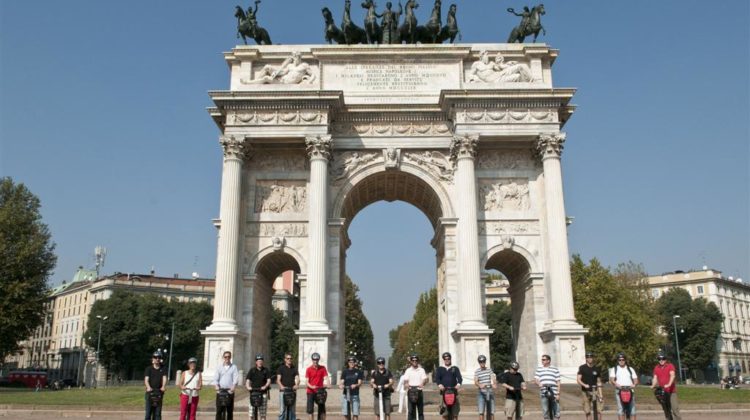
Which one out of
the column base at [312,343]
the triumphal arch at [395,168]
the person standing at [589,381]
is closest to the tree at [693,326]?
the triumphal arch at [395,168]

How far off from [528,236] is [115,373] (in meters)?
55.2

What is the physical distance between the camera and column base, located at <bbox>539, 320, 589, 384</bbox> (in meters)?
25.7

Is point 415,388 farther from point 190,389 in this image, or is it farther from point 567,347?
point 567,347

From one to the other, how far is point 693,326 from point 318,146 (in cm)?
6185

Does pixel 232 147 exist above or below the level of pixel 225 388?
above


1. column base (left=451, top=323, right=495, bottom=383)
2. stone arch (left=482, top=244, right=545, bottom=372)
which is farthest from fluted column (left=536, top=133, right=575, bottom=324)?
column base (left=451, top=323, right=495, bottom=383)

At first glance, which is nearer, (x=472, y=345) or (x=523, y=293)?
(x=472, y=345)

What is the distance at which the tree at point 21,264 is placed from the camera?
1479 inches

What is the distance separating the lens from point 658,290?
296 feet

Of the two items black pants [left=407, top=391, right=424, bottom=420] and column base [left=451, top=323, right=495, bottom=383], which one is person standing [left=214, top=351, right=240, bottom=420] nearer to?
black pants [left=407, top=391, right=424, bottom=420]

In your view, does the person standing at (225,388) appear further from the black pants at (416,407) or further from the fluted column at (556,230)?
the fluted column at (556,230)

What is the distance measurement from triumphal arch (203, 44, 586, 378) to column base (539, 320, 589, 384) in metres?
0.34

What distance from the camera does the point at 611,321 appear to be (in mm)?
45469

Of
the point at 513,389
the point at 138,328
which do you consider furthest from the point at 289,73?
the point at 138,328
